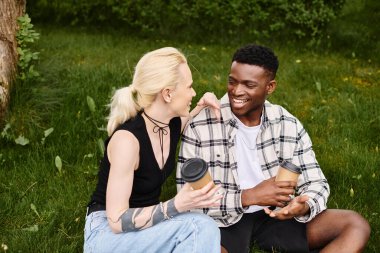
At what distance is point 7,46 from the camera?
485 cm

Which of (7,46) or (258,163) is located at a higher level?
(7,46)

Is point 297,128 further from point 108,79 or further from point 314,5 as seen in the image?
point 314,5

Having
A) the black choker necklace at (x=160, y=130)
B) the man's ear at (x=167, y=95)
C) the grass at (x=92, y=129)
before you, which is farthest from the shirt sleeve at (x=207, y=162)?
the grass at (x=92, y=129)

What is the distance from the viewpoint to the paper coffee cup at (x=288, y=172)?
280cm

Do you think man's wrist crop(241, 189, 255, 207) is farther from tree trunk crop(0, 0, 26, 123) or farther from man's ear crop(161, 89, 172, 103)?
tree trunk crop(0, 0, 26, 123)

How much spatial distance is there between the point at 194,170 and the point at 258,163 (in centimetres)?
96

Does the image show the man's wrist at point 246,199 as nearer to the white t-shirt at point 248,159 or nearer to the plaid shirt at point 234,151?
the plaid shirt at point 234,151

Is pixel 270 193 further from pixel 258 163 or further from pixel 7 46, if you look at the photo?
pixel 7 46

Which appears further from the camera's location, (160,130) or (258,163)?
(258,163)

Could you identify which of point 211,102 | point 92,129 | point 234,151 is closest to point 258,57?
point 211,102

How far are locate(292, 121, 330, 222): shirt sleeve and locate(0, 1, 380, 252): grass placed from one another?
1.70 feet

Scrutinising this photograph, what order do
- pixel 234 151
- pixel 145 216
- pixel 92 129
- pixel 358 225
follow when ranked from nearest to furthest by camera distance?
pixel 145 216 < pixel 358 225 < pixel 234 151 < pixel 92 129

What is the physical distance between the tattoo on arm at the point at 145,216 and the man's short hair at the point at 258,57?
1046mm

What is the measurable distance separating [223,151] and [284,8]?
16.2 feet
